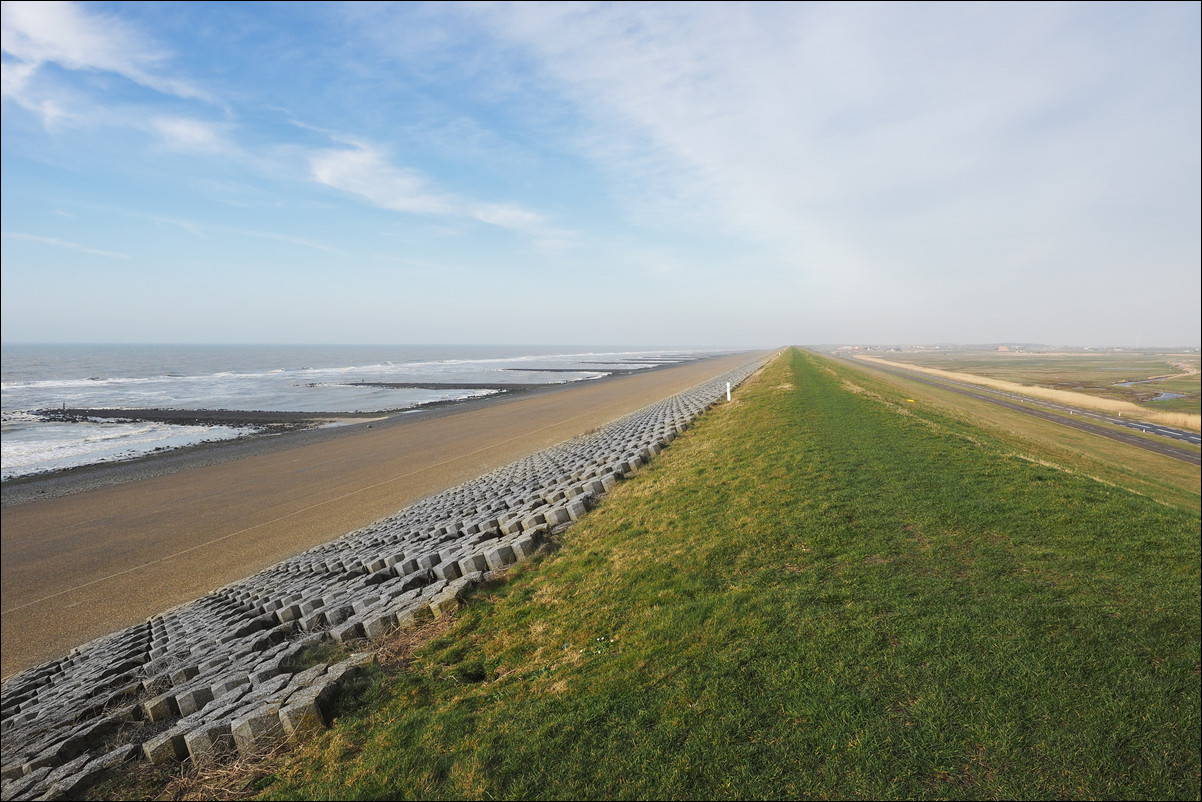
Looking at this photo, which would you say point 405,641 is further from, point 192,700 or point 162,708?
point 162,708

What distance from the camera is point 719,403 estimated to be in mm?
31250

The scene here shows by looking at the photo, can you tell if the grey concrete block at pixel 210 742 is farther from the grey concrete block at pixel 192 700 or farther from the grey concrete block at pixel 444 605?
the grey concrete block at pixel 444 605

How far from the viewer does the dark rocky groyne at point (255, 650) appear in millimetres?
5379

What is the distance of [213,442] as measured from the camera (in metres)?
35.3

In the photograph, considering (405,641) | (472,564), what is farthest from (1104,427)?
(405,641)

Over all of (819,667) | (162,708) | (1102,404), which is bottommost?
(1102,404)

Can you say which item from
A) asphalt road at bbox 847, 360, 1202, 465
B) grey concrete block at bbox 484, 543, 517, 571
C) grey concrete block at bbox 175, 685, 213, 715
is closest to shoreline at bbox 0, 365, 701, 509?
grey concrete block at bbox 175, 685, 213, 715

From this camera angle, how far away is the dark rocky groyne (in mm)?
5379

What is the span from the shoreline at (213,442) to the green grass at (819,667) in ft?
96.5

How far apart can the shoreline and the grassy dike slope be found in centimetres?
2946

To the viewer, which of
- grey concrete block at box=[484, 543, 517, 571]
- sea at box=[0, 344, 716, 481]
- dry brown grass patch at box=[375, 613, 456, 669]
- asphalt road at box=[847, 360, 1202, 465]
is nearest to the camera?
dry brown grass patch at box=[375, 613, 456, 669]

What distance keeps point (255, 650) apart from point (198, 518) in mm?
15175

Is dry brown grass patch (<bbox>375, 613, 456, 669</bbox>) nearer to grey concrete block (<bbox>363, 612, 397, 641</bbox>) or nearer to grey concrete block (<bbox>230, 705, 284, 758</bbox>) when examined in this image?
grey concrete block (<bbox>363, 612, 397, 641</bbox>)

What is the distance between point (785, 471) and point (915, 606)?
6137 mm
